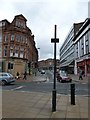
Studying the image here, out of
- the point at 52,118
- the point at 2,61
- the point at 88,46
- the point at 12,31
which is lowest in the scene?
the point at 52,118

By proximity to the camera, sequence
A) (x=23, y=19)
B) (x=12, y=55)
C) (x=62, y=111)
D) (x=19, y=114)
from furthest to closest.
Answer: (x=23, y=19) → (x=12, y=55) → (x=62, y=111) → (x=19, y=114)

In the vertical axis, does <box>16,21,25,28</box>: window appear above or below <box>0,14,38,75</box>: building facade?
above

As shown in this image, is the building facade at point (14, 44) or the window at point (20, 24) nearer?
the building facade at point (14, 44)

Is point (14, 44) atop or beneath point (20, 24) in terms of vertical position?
beneath

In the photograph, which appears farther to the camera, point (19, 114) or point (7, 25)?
point (7, 25)

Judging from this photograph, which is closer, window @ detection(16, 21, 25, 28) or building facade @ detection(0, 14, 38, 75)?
building facade @ detection(0, 14, 38, 75)

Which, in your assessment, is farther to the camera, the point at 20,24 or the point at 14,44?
the point at 20,24

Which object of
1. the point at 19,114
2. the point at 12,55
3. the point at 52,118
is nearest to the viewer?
the point at 52,118

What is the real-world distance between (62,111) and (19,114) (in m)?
1.74

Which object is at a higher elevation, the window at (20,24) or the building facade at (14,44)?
the window at (20,24)

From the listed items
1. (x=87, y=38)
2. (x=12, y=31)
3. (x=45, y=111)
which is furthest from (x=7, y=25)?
(x=45, y=111)

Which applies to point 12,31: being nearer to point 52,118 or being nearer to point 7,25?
point 7,25

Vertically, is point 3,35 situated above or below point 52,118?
above

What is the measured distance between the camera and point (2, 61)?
52812 millimetres
